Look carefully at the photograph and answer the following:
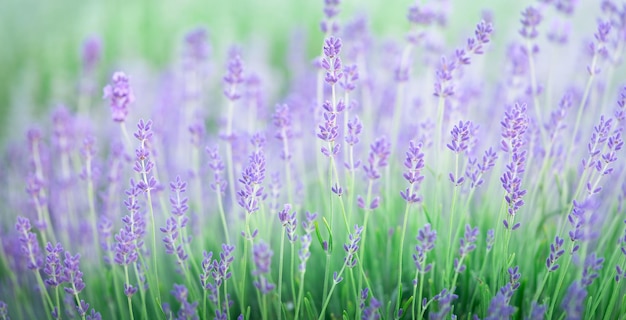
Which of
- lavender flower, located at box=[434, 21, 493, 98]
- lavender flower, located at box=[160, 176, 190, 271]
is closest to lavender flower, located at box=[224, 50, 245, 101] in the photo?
lavender flower, located at box=[160, 176, 190, 271]

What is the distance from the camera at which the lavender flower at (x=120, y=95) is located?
5.34ft

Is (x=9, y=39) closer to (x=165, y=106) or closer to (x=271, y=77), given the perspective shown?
(x=271, y=77)

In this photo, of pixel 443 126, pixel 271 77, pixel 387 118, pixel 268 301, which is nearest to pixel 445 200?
pixel 443 126

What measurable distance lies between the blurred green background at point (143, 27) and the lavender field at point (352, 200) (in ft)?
4.01

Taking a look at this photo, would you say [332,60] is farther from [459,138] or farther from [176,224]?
[176,224]

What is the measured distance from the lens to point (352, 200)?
1.66 meters

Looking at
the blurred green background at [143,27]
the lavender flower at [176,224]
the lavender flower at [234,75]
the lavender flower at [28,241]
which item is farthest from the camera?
the blurred green background at [143,27]

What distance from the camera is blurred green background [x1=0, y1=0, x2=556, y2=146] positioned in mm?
4098

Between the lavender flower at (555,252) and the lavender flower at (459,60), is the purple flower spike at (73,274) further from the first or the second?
the lavender flower at (555,252)

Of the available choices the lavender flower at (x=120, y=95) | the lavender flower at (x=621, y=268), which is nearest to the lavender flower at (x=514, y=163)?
the lavender flower at (x=621, y=268)

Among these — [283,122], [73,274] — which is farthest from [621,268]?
[73,274]

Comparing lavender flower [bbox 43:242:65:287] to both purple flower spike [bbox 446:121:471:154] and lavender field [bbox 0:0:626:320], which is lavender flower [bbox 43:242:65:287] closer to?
lavender field [bbox 0:0:626:320]

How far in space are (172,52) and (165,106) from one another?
5.08ft

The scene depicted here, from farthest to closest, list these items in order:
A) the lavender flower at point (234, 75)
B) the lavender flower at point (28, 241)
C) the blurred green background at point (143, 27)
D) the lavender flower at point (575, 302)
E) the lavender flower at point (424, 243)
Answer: the blurred green background at point (143, 27), the lavender flower at point (234, 75), the lavender flower at point (28, 241), the lavender flower at point (424, 243), the lavender flower at point (575, 302)
